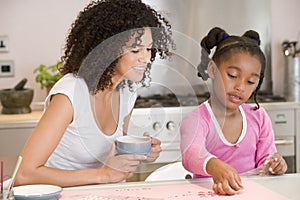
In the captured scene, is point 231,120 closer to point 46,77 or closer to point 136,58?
point 136,58

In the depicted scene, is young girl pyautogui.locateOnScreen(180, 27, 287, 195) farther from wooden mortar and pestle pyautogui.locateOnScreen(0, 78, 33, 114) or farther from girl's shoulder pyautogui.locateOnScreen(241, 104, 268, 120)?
wooden mortar and pestle pyautogui.locateOnScreen(0, 78, 33, 114)

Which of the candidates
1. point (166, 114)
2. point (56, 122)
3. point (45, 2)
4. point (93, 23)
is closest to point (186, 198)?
point (166, 114)

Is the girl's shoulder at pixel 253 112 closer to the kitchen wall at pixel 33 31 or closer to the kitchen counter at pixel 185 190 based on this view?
the kitchen counter at pixel 185 190

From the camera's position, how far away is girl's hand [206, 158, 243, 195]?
4.03 ft

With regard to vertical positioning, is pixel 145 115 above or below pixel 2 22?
below

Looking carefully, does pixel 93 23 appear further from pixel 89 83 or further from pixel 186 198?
pixel 186 198

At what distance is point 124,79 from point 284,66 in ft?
7.05

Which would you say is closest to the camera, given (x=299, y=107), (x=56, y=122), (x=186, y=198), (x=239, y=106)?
(x=186, y=198)

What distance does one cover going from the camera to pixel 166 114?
1.38 metres

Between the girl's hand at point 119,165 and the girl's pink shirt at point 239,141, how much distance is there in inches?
6.4

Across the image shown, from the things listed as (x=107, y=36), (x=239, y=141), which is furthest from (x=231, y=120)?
(x=107, y=36)

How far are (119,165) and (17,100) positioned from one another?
1.59 metres

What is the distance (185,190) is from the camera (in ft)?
4.17

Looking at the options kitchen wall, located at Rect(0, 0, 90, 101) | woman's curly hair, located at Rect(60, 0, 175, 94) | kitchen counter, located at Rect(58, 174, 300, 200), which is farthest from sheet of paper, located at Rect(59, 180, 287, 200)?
kitchen wall, located at Rect(0, 0, 90, 101)
